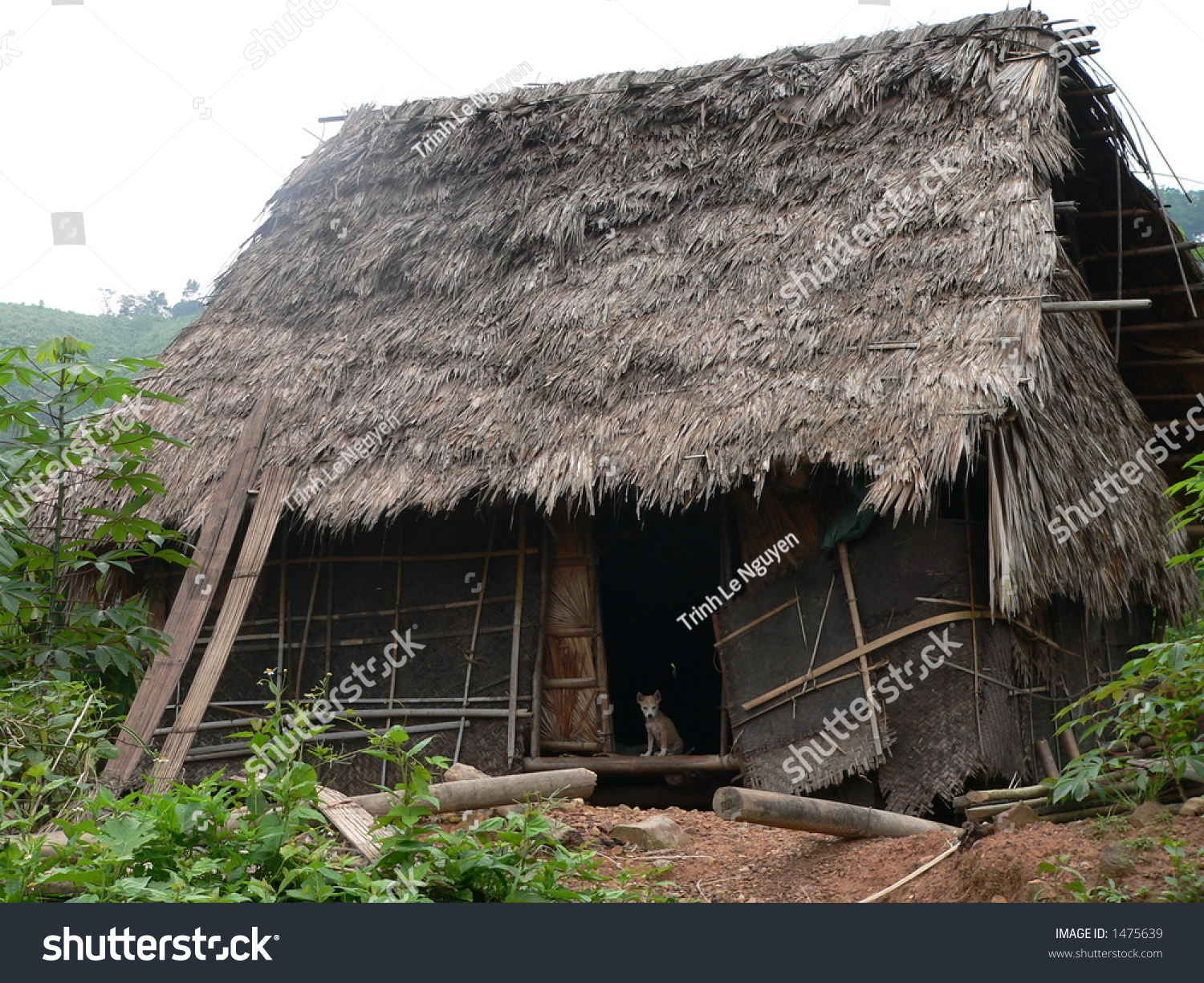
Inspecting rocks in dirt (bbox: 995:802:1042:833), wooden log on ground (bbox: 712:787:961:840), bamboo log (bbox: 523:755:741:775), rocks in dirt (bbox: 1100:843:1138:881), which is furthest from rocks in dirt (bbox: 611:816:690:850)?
rocks in dirt (bbox: 1100:843:1138:881)

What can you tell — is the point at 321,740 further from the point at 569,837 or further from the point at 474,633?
the point at 569,837

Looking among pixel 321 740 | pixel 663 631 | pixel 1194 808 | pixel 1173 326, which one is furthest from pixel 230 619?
pixel 1173 326

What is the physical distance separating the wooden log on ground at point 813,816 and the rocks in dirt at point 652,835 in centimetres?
69

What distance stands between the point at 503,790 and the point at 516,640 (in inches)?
118

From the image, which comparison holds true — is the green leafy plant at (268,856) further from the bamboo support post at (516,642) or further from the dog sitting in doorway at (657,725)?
the dog sitting in doorway at (657,725)

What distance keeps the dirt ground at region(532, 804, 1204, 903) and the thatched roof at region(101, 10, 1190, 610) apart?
1.72 metres

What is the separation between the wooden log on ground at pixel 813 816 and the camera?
4293 millimetres

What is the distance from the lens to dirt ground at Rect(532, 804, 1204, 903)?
3.43m

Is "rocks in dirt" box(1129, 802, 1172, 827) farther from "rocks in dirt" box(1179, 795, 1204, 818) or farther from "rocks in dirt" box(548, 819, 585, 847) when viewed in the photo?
"rocks in dirt" box(548, 819, 585, 847)

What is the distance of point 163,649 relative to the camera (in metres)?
5.04

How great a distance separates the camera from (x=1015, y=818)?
4.03 m
